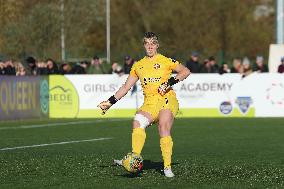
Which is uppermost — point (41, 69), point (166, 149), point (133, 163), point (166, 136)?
point (41, 69)

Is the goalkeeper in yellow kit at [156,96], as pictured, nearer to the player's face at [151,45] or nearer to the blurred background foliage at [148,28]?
the player's face at [151,45]

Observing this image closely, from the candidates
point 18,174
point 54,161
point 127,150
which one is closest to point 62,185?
point 18,174

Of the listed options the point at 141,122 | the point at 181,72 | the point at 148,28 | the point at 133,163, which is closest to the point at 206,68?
the point at 181,72

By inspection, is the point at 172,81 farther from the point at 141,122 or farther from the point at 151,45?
the point at 141,122

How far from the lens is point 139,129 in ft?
48.1

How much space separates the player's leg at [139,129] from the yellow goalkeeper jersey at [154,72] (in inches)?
13.4

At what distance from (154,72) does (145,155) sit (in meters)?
3.96

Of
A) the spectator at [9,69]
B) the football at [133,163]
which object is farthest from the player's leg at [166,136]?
the spectator at [9,69]

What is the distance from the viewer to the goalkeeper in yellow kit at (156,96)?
14688mm

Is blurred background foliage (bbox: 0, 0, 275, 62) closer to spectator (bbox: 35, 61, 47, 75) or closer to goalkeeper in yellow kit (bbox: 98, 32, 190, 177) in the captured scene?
spectator (bbox: 35, 61, 47, 75)

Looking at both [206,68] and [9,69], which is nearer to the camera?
[9,69]

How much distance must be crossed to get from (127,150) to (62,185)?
20.7ft

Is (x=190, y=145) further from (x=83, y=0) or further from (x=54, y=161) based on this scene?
(x=83, y=0)

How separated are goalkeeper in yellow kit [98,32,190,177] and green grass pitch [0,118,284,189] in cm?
48
